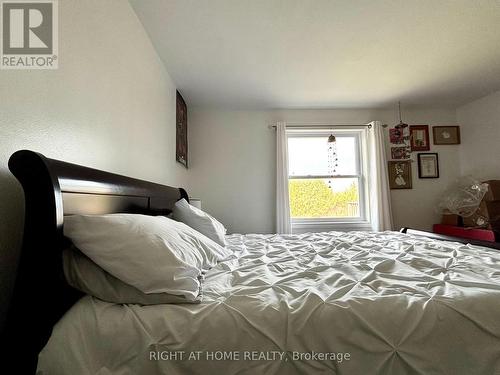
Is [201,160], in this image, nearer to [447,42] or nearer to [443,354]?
[447,42]

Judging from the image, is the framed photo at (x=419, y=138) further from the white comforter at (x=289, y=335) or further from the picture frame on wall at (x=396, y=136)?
the white comforter at (x=289, y=335)

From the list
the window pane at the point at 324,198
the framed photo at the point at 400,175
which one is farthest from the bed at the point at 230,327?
the framed photo at the point at 400,175

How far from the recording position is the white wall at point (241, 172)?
338 centimetres

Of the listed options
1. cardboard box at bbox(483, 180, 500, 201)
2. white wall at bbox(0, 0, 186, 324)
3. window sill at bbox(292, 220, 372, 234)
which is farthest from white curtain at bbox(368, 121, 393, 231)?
white wall at bbox(0, 0, 186, 324)

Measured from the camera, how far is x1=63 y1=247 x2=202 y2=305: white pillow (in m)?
0.73

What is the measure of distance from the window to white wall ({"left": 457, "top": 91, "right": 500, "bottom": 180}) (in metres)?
1.45

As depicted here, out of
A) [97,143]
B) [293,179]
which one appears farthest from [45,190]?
[293,179]

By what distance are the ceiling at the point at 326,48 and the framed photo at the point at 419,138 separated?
48 cm

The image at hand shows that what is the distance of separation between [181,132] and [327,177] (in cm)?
215

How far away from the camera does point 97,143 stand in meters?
1.27

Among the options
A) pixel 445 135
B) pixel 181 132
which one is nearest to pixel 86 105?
pixel 181 132

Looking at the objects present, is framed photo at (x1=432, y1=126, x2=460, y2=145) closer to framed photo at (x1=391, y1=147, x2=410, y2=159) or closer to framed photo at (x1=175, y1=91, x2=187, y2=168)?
framed photo at (x1=391, y1=147, x2=410, y2=159)

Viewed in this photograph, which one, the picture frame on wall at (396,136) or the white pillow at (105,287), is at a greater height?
the picture frame on wall at (396,136)

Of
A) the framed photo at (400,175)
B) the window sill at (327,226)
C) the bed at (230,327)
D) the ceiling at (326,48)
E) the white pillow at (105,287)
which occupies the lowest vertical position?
the window sill at (327,226)
